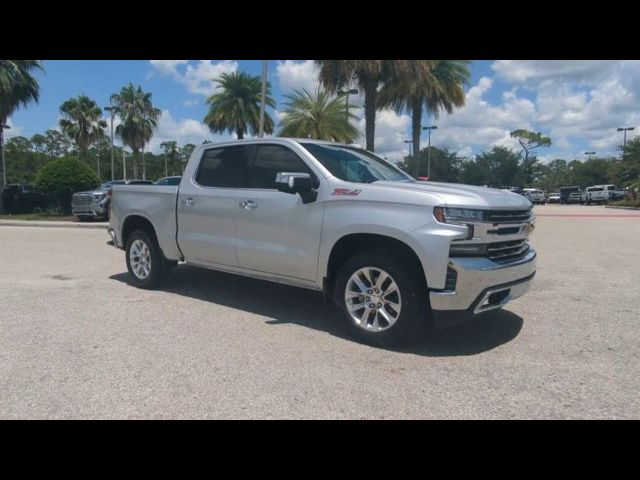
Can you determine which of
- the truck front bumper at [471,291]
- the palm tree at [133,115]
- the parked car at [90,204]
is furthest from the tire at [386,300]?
the palm tree at [133,115]

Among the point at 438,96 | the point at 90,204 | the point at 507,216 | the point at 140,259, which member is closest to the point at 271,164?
the point at 507,216

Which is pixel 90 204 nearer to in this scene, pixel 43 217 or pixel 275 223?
pixel 43 217

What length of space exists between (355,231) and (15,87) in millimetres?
24678

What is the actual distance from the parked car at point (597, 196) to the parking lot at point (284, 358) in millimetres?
48557

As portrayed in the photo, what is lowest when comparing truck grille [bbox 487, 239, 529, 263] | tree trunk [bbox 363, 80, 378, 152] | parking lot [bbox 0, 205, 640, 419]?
parking lot [bbox 0, 205, 640, 419]

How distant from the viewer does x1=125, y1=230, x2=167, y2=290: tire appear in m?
6.74

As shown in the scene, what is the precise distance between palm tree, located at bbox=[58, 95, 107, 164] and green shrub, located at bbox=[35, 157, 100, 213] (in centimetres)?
3259

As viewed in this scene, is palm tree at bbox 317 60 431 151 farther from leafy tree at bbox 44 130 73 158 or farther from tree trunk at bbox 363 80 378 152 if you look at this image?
leafy tree at bbox 44 130 73 158

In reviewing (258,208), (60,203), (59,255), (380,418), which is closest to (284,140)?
(258,208)

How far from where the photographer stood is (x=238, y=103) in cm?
3575

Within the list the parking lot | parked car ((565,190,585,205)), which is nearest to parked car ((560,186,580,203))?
parked car ((565,190,585,205))

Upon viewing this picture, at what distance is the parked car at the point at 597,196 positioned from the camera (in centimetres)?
4908

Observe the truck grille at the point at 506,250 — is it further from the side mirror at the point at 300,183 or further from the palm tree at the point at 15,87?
the palm tree at the point at 15,87
